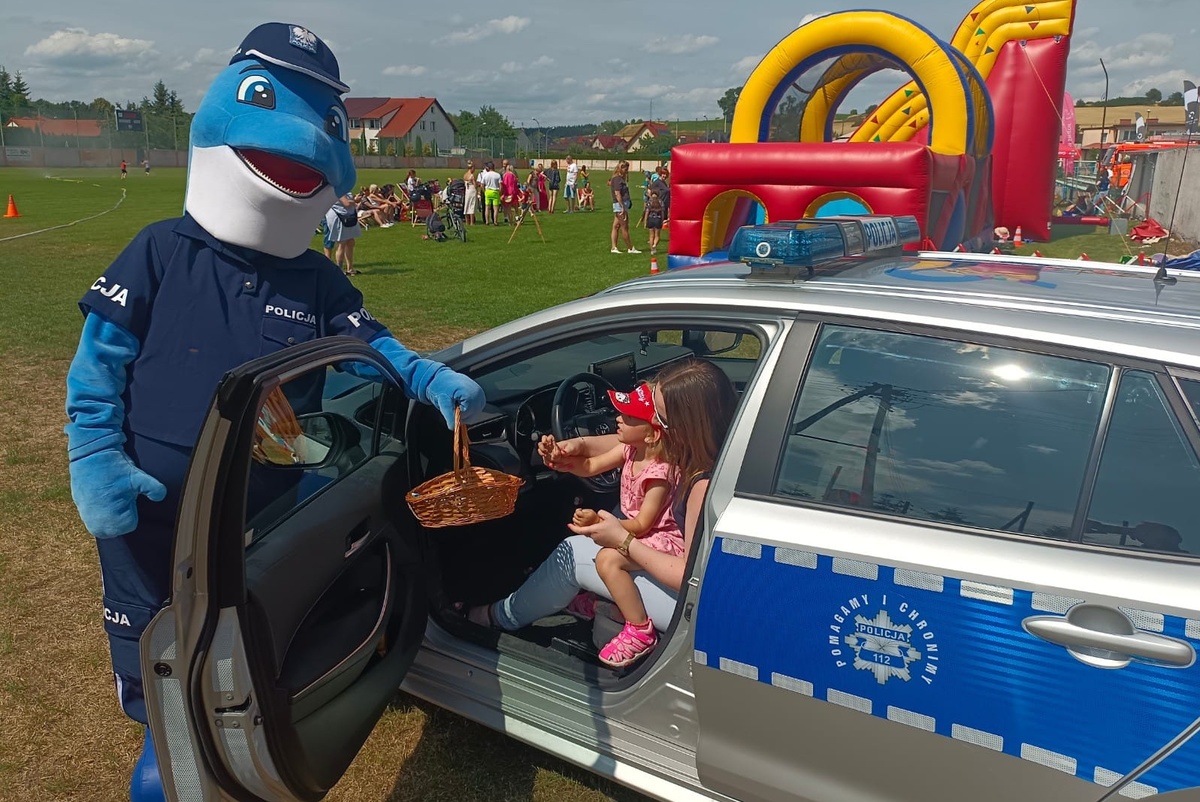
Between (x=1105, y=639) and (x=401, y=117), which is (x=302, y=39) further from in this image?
(x=401, y=117)

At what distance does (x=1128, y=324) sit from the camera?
1.72 m

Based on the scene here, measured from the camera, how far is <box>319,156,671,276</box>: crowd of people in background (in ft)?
42.6

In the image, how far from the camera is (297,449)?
2318mm

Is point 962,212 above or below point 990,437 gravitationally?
above

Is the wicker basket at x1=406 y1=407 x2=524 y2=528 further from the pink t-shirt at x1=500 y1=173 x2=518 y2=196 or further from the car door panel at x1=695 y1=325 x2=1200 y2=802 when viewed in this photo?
the pink t-shirt at x1=500 y1=173 x2=518 y2=196

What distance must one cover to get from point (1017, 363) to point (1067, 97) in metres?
21.3

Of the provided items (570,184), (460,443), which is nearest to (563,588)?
(460,443)

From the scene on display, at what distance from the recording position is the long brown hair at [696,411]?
2.34m

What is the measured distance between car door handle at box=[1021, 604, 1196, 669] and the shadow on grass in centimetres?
142

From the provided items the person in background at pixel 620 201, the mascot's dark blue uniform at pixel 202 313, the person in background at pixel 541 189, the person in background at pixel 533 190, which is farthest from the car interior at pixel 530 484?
the person in background at pixel 541 189

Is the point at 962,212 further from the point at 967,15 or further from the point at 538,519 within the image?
the point at 538,519

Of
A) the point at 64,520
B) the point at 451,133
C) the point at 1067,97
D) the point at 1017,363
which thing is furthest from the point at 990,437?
the point at 451,133

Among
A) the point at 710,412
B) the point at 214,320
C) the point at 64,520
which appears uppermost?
the point at 214,320

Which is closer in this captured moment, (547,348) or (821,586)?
(821,586)
